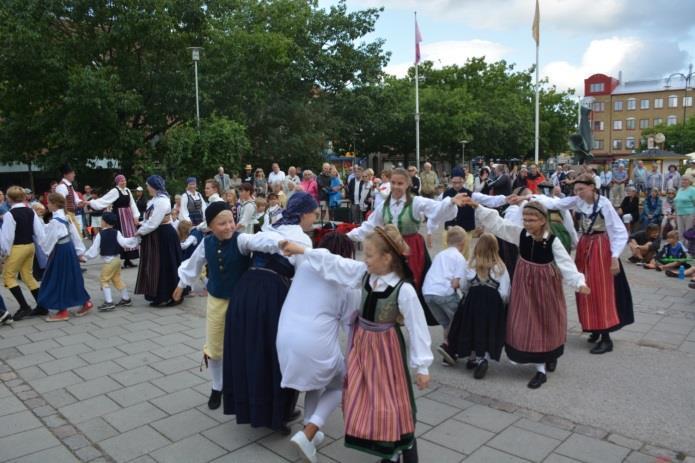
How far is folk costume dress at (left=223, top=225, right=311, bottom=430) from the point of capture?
3.63 metres

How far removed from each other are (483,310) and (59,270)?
5485 millimetres

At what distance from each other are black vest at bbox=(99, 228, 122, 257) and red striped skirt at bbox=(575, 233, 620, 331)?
19.9 feet

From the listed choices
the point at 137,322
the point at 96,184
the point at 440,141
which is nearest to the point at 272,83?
the point at 96,184

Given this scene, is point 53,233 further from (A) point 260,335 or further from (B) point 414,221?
(A) point 260,335

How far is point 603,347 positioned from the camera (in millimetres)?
5656

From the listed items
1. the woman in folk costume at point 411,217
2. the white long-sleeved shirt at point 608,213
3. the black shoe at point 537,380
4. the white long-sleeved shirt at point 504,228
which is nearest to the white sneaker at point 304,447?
the black shoe at point 537,380

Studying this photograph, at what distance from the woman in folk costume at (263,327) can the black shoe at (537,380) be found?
2.18 m

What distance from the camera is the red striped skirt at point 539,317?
189 inches

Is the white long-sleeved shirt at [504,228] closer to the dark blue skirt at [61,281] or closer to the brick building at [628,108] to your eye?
the dark blue skirt at [61,281]

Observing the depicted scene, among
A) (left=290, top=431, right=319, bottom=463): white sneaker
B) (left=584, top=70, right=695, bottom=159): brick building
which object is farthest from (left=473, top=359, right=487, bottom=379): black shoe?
(left=584, top=70, right=695, bottom=159): brick building

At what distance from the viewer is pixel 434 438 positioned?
3.88 metres

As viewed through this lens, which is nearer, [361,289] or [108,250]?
[361,289]

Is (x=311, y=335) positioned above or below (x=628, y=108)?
below

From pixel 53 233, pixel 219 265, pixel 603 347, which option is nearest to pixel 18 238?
pixel 53 233
